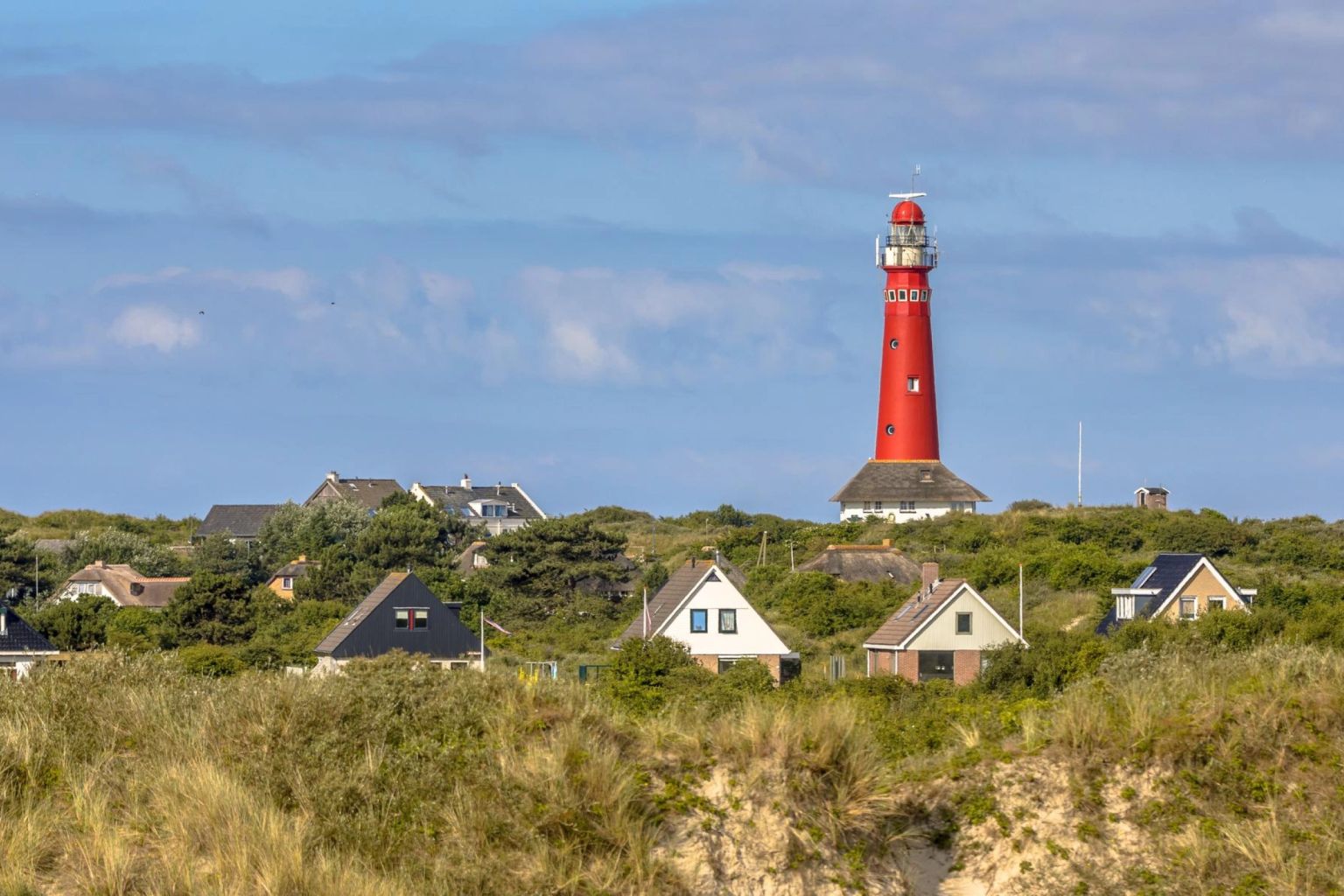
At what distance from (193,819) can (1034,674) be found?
27411 mm

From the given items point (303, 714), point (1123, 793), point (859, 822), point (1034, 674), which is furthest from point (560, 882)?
point (1034, 674)

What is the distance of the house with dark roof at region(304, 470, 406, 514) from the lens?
111 meters

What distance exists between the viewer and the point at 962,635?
45.6 m

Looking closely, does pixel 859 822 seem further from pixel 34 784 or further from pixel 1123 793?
pixel 34 784

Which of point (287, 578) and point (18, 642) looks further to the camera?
point (287, 578)

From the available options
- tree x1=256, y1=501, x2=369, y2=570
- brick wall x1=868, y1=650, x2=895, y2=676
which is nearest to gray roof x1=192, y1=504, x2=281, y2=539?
tree x1=256, y1=501, x2=369, y2=570

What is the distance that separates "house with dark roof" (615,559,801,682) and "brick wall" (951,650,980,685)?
14.2 feet

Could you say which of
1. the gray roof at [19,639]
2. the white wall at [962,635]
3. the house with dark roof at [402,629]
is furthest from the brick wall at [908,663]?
the gray roof at [19,639]

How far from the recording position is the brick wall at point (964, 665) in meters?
44.3

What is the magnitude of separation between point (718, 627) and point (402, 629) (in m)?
9.40

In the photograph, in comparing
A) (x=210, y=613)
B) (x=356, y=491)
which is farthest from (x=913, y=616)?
(x=356, y=491)

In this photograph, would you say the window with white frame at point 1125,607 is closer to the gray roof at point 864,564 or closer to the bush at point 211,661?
the gray roof at point 864,564

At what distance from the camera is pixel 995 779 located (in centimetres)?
1509

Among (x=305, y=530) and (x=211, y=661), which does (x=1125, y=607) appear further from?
(x=305, y=530)
